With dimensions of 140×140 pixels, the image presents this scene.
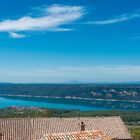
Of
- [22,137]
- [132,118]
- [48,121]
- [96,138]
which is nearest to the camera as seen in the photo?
[96,138]

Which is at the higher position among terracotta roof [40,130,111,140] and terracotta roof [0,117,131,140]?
terracotta roof [40,130,111,140]

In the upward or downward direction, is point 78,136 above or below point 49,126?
above

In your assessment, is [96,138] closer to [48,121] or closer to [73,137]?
[73,137]

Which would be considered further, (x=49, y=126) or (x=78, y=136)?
(x=49, y=126)

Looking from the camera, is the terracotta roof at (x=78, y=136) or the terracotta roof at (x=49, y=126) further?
the terracotta roof at (x=49, y=126)

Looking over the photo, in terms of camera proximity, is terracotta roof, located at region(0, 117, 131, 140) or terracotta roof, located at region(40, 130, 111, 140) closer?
terracotta roof, located at region(40, 130, 111, 140)

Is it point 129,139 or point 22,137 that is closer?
point 22,137

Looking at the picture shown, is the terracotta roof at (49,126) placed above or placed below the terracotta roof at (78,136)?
below

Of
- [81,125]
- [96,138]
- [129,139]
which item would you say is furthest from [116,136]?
[96,138]
